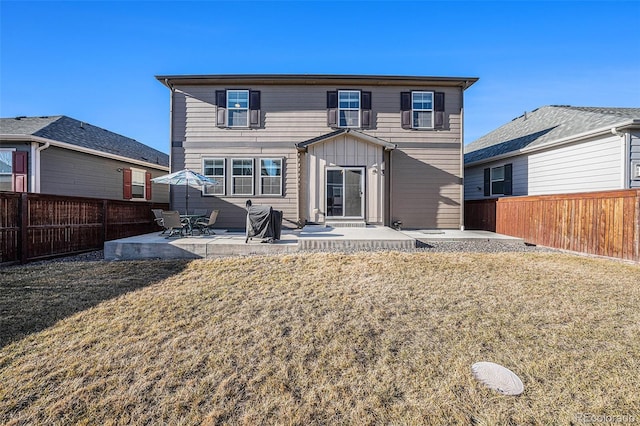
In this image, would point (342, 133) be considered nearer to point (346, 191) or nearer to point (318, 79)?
point (346, 191)

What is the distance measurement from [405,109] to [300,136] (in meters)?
4.23

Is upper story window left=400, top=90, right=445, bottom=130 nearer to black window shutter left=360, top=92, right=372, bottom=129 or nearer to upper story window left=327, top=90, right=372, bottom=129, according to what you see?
black window shutter left=360, top=92, right=372, bottom=129

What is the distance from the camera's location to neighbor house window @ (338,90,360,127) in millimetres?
11578

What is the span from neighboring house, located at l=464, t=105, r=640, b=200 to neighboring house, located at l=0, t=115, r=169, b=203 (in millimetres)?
16565

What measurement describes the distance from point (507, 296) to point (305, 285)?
Answer: 10.6ft

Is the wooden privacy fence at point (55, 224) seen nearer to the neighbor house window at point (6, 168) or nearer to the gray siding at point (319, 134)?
the gray siding at point (319, 134)

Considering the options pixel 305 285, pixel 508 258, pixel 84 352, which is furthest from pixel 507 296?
pixel 84 352

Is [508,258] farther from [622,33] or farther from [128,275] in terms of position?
[622,33]

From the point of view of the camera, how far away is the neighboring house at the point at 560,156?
8520mm

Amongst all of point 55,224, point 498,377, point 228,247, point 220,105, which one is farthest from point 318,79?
point 498,377

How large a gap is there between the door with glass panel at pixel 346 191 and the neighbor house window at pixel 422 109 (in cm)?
318

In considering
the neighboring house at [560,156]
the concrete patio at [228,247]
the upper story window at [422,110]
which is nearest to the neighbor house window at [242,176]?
the concrete patio at [228,247]

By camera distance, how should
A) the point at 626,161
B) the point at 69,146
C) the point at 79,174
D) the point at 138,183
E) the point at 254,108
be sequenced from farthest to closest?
the point at 138,183
the point at 79,174
the point at 254,108
the point at 69,146
the point at 626,161

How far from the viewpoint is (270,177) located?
1153cm
